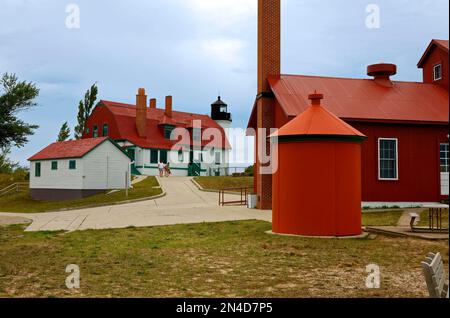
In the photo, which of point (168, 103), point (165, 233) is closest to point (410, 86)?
point (165, 233)

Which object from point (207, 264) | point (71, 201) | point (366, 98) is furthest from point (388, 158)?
point (71, 201)

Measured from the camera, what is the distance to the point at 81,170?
33.5 m

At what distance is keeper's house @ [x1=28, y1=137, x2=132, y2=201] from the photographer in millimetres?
33719

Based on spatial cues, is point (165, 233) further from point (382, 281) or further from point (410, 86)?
point (410, 86)

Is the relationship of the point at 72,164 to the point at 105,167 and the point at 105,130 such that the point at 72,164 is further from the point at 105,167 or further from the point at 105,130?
the point at 105,130

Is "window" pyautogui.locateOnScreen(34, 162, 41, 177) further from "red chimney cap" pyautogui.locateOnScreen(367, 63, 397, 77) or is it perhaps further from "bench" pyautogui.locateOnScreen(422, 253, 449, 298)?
"bench" pyautogui.locateOnScreen(422, 253, 449, 298)

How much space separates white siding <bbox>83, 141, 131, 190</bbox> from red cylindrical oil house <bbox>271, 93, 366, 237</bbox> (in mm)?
21594

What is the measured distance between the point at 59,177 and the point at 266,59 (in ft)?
60.0

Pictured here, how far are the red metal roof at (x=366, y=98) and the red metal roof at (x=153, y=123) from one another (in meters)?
22.3

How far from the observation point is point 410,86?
→ 27.4m

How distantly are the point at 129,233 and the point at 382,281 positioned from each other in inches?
346

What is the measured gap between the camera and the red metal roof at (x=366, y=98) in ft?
77.2

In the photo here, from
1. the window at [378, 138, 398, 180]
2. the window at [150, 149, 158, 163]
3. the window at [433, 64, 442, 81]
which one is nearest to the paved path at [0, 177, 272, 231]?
the window at [378, 138, 398, 180]
